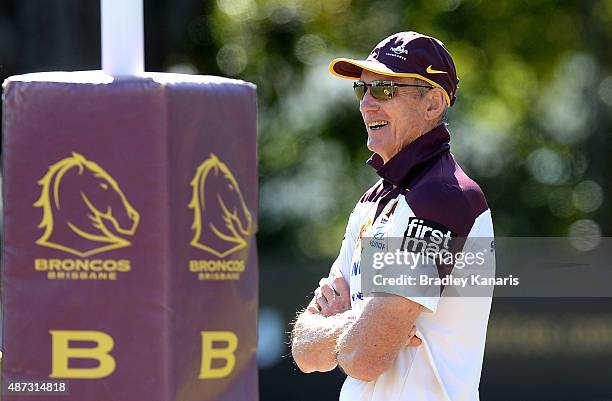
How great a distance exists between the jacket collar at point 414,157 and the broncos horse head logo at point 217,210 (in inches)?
21.8

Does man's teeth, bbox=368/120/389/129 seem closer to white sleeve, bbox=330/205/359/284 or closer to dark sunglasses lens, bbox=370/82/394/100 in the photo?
dark sunglasses lens, bbox=370/82/394/100

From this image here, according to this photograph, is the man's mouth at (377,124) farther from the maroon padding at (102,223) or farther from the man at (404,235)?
the maroon padding at (102,223)

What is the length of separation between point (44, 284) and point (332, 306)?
0.94 m

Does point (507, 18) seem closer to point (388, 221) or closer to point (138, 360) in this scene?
point (388, 221)

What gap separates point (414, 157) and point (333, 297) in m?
0.46

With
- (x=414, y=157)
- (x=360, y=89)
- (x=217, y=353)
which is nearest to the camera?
(x=217, y=353)

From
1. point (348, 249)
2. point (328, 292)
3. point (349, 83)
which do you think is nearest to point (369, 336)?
point (328, 292)

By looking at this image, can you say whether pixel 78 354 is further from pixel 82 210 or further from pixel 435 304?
pixel 435 304

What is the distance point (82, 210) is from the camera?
7.34ft

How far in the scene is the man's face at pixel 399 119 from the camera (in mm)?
2898

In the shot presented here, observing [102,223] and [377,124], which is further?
[377,124]

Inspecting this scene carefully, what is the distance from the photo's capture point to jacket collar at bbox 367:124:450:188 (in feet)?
9.15

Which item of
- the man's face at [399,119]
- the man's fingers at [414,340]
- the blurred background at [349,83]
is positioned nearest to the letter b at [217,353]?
the man's fingers at [414,340]

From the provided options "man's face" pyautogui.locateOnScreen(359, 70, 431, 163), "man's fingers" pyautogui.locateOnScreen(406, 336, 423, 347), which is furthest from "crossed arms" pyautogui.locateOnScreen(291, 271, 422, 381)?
"man's face" pyautogui.locateOnScreen(359, 70, 431, 163)
